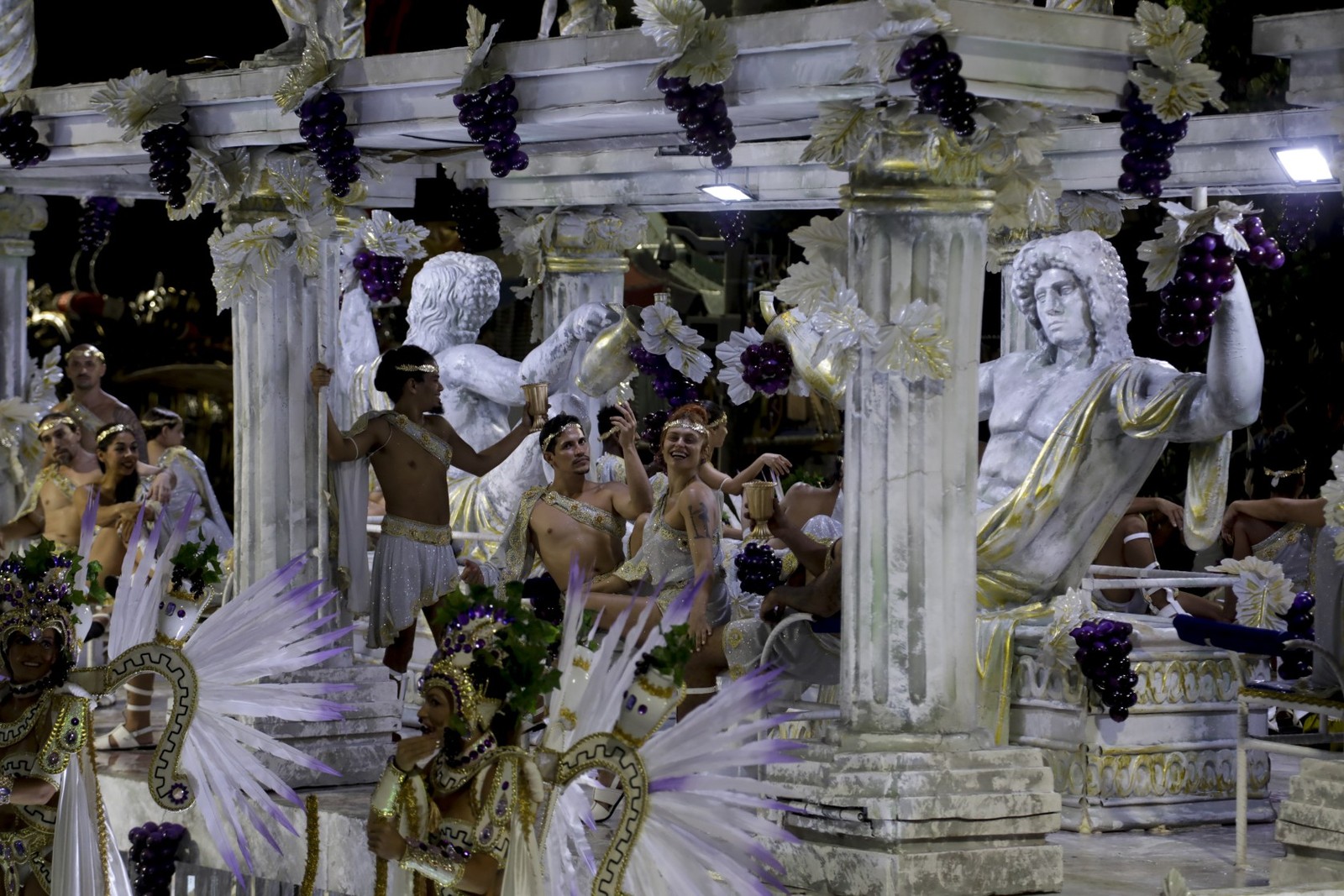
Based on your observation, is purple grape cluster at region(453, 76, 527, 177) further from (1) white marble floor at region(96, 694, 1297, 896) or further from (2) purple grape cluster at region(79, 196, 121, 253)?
(2) purple grape cluster at region(79, 196, 121, 253)

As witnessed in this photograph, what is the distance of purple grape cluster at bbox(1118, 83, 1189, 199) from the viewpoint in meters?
7.15

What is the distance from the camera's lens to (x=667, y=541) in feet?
29.8

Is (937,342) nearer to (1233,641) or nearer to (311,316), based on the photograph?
(1233,641)

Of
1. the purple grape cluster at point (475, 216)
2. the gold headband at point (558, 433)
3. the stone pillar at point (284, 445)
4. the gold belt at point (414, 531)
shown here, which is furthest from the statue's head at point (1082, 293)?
the purple grape cluster at point (475, 216)

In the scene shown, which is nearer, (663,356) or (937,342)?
(937,342)

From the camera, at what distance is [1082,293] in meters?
8.94

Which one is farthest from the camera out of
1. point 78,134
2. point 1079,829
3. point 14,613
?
point 78,134

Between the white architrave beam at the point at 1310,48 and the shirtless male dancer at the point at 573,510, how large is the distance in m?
3.40

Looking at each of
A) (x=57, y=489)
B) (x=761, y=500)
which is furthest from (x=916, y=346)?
(x=57, y=489)

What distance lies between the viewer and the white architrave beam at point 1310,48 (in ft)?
22.3

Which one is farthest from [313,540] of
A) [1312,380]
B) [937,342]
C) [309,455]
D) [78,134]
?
[1312,380]

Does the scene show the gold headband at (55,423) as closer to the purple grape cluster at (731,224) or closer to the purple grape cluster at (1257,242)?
the purple grape cluster at (731,224)

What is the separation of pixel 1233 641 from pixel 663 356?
3.40 metres

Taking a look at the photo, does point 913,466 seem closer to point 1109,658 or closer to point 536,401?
point 1109,658
